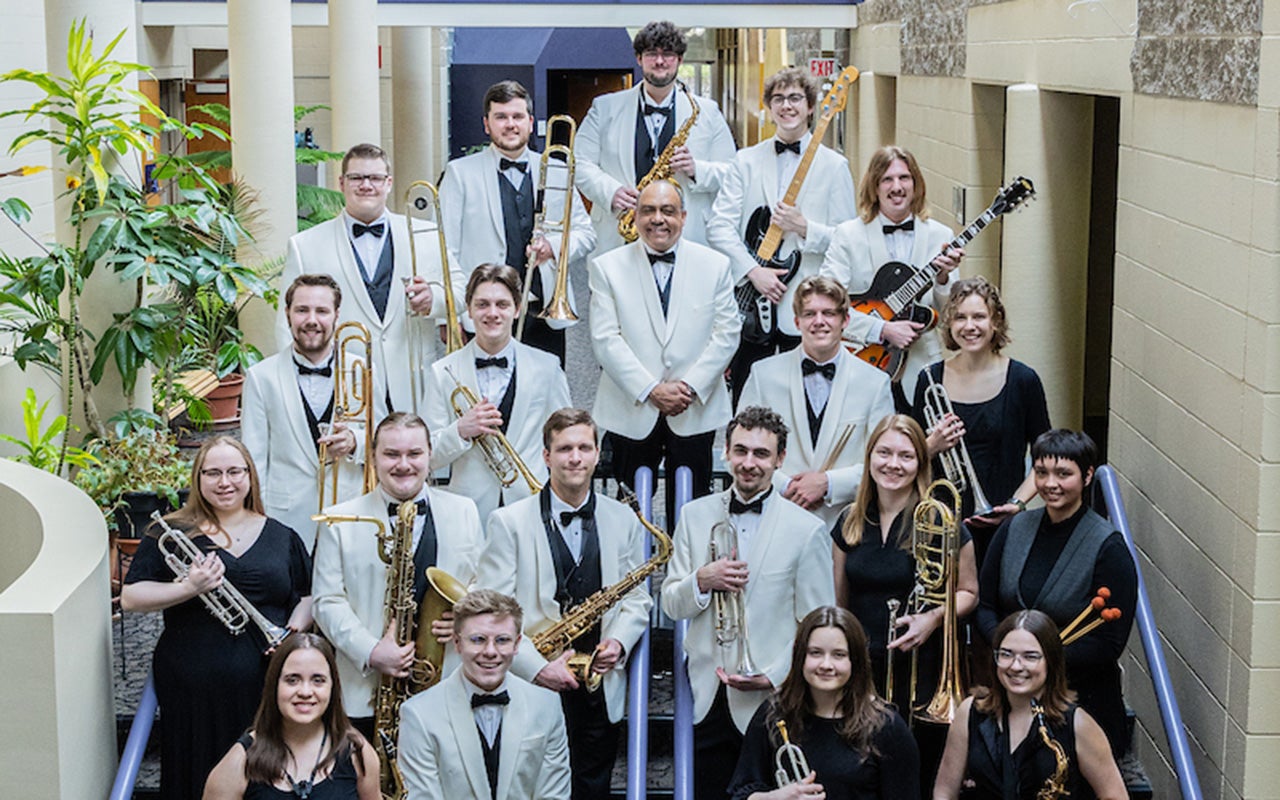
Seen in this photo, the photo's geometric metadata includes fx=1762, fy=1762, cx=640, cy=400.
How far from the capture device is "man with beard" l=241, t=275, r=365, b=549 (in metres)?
5.81

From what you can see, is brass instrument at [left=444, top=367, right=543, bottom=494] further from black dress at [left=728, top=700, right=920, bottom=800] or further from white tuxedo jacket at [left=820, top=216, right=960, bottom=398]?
black dress at [left=728, top=700, right=920, bottom=800]

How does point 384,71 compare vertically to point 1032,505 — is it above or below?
above

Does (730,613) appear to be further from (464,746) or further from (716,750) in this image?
(464,746)

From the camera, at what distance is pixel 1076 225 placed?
7.71m

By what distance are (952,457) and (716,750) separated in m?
1.18

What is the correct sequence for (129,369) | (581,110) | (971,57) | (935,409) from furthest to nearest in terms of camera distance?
(581,110), (971,57), (129,369), (935,409)

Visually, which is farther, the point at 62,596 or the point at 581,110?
the point at 581,110

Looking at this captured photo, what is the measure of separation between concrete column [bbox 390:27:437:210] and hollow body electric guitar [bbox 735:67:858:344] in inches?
398

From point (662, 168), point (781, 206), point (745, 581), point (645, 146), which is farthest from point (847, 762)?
point (645, 146)

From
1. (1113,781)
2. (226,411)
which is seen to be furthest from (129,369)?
(1113,781)

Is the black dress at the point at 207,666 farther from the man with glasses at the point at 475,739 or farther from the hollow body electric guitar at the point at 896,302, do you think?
the hollow body electric guitar at the point at 896,302

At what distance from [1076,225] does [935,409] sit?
94.6 inches

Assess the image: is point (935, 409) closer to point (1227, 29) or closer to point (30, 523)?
point (1227, 29)

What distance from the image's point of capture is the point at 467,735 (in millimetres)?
4801
